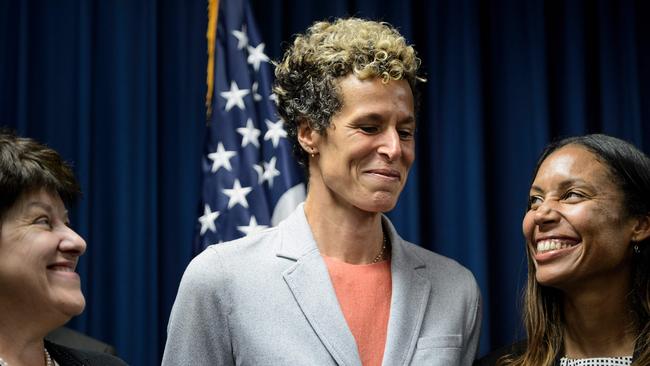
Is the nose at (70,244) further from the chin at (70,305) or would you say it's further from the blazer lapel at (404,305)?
the blazer lapel at (404,305)

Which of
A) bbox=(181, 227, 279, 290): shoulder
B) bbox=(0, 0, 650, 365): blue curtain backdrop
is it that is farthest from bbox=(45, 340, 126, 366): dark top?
bbox=(0, 0, 650, 365): blue curtain backdrop

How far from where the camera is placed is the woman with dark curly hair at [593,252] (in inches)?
93.5

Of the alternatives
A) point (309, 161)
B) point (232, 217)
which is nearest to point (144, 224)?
point (232, 217)

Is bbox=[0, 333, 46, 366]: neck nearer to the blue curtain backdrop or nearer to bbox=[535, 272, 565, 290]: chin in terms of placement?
bbox=[535, 272, 565, 290]: chin

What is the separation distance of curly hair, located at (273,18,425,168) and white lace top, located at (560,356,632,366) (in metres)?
0.78

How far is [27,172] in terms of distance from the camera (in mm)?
2057

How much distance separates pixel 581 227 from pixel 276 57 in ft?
6.59

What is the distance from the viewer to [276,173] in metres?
3.54

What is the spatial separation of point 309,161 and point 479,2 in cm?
201

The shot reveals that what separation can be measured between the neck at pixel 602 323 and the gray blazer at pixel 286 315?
279mm

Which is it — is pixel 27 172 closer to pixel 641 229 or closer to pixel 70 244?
pixel 70 244

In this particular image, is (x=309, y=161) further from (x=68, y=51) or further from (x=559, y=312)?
(x=68, y=51)

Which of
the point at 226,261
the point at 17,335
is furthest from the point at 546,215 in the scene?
the point at 17,335

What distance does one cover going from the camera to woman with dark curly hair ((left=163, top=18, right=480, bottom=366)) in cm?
226
